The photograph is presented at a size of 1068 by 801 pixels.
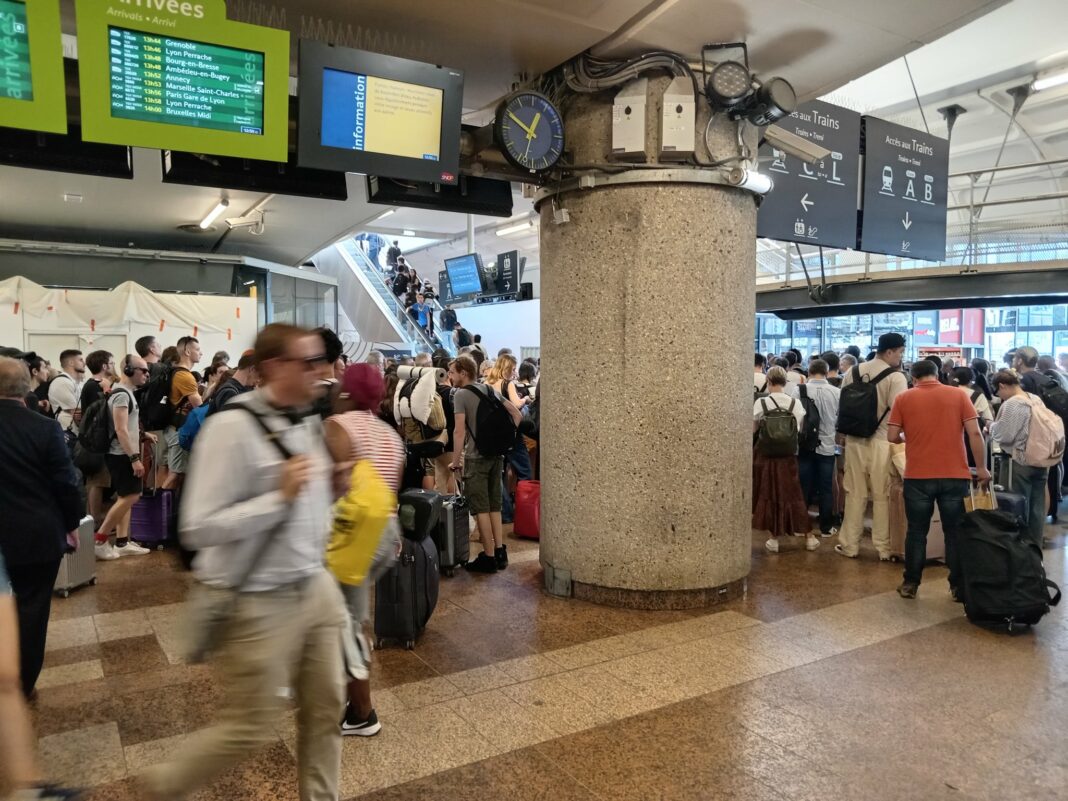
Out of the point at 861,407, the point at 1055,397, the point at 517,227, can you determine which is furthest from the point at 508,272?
the point at 861,407

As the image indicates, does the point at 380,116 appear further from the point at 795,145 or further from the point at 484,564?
the point at 484,564

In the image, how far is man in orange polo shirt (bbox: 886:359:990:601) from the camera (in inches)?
207

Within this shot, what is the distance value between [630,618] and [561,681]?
1.17 metres

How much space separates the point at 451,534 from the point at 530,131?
320 cm

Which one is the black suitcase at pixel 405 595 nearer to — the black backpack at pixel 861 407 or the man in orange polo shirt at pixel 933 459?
the man in orange polo shirt at pixel 933 459

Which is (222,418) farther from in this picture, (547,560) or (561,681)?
(547,560)

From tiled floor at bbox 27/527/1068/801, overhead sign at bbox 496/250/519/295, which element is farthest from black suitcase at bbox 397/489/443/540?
overhead sign at bbox 496/250/519/295

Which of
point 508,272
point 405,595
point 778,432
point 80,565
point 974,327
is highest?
point 508,272

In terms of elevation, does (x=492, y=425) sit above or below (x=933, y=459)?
above

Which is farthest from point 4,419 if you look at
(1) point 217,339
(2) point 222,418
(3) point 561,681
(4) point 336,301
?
(4) point 336,301

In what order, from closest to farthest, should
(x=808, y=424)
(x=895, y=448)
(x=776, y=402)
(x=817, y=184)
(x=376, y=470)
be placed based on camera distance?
(x=376, y=470) < (x=895, y=448) < (x=776, y=402) < (x=817, y=184) < (x=808, y=424)

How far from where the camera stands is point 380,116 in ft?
15.4

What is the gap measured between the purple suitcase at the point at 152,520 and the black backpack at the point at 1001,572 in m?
6.70

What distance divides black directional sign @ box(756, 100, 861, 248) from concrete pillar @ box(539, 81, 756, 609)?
174 cm
